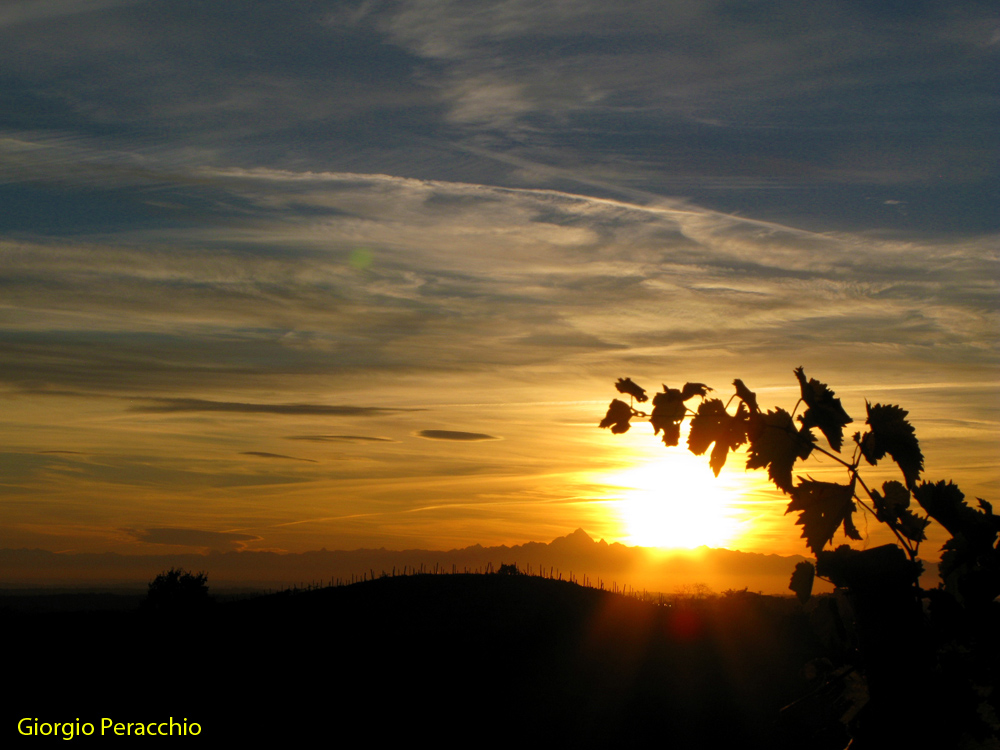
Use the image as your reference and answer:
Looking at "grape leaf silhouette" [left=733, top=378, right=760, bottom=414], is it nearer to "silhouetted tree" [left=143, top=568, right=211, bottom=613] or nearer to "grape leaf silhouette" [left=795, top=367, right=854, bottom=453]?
"grape leaf silhouette" [left=795, top=367, right=854, bottom=453]

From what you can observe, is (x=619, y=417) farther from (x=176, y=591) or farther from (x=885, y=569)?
(x=176, y=591)

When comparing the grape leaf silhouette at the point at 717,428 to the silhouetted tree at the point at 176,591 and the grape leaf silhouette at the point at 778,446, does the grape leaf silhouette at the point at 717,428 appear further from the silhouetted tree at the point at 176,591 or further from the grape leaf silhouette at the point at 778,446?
the silhouetted tree at the point at 176,591

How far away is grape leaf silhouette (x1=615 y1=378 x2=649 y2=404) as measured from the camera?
234 centimetres

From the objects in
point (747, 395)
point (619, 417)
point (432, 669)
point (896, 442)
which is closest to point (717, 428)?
point (747, 395)

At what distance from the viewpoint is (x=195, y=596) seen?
37.4 meters

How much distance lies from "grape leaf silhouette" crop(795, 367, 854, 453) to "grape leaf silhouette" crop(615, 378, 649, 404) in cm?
47

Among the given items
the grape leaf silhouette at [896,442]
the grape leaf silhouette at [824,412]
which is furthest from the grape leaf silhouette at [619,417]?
the grape leaf silhouette at [896,442]

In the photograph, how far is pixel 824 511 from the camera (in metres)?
2.18

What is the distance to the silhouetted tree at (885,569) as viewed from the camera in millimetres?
2014

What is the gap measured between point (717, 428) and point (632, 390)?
1.04ft

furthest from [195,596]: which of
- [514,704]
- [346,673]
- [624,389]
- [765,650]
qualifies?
[624,389]

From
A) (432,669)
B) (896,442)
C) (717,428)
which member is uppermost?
(717,428)

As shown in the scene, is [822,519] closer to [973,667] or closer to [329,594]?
[973,667]

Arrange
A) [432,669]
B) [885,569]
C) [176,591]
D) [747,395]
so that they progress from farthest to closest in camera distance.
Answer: [176,591] → [432,669] → [747,395] → [885,569]
